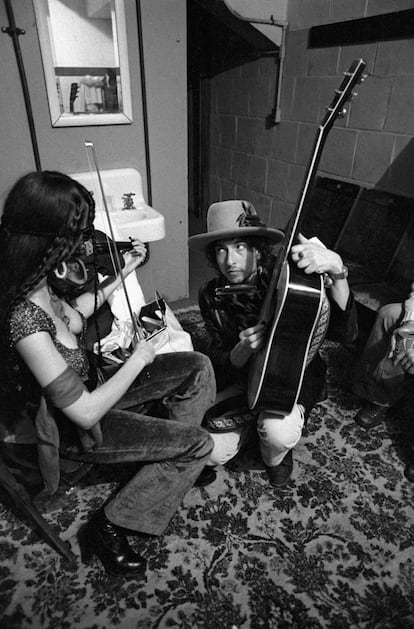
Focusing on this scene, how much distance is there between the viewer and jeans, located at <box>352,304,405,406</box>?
184 centimetres

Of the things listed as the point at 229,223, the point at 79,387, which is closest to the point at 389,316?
the point at 229,223

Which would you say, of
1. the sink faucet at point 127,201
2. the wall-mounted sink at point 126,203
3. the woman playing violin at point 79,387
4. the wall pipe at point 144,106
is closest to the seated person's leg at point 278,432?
the woman playing violin at point 79,387

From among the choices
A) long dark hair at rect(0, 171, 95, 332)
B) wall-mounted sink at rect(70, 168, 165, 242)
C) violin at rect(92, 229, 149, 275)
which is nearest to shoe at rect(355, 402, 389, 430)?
violin at rect(92, 229, 149, 275)

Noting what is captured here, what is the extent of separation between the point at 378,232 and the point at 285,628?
2125mm

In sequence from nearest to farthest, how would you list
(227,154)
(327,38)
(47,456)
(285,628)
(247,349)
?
(47,456) → (285,628) → (247,349) → (327,38) → (227,154)

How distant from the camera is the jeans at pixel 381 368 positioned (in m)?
1.84

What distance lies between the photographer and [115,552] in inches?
52.1

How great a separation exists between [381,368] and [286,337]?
0.84 meters

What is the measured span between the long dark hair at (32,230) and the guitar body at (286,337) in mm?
610

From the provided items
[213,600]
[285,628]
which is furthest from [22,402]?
[285,628]

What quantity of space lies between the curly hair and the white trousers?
0.56 meters

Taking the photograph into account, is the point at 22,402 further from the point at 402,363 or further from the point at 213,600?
the point at 402,363

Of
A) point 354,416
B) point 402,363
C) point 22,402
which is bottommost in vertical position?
point 354,416

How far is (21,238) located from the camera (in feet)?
3.31
